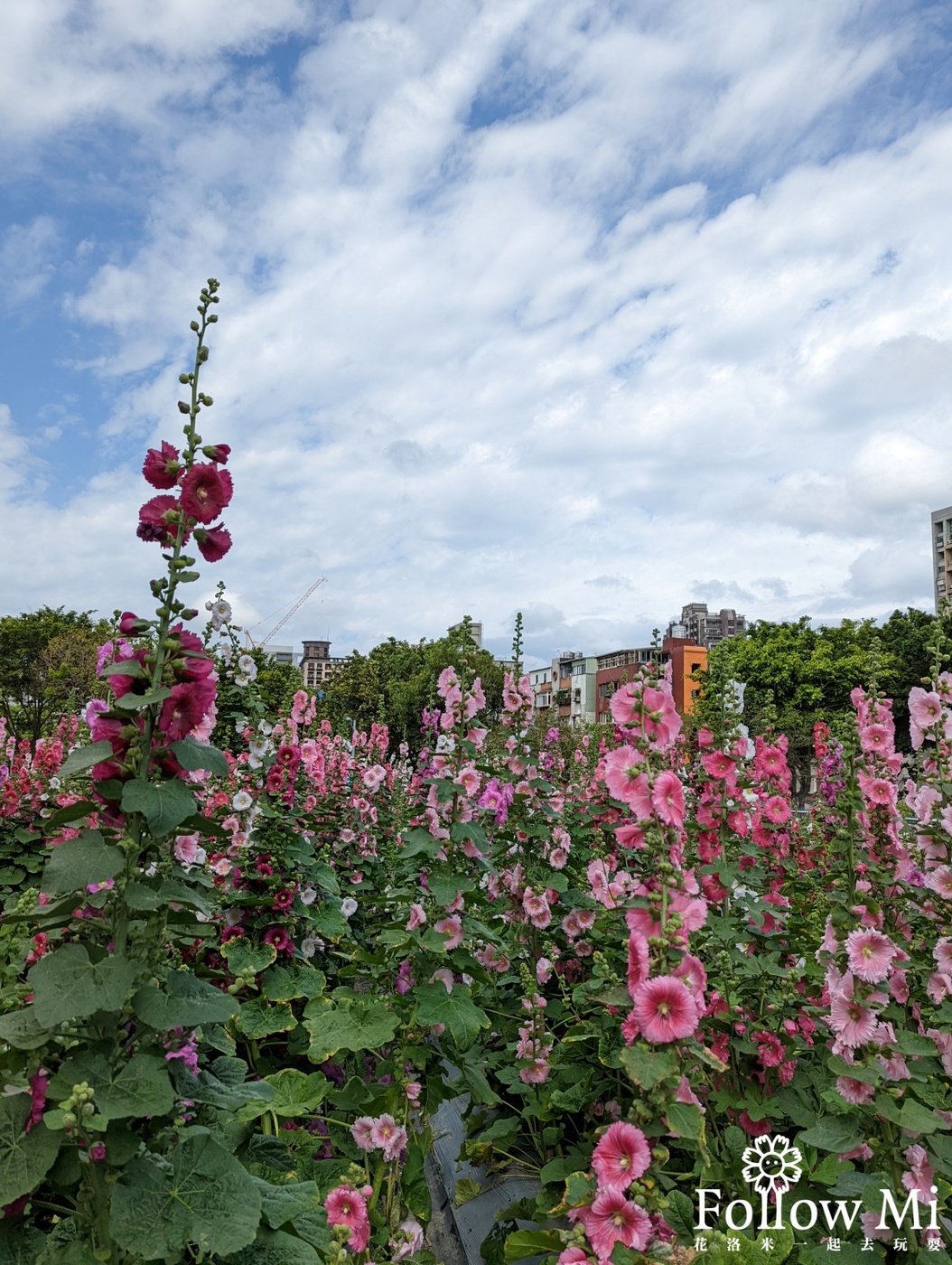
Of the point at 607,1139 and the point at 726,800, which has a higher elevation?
the point at 726,800

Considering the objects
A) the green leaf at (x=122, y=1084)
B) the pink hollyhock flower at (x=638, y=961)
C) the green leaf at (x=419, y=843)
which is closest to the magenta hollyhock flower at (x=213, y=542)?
the green leaf at (x=122, y=1084)

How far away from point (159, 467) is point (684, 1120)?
6.53 feet

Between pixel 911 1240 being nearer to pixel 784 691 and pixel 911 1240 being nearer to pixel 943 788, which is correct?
pixel 943 788

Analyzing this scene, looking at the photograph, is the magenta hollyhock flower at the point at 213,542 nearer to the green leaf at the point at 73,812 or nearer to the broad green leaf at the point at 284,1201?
the green leaf at the point at 73,812

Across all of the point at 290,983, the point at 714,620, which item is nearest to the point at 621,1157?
the point at 290,983

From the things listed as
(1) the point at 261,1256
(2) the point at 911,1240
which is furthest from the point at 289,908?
(2) the point at 911,1240

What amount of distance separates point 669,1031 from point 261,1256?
3.23ft

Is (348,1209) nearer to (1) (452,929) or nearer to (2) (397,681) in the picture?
(1) (452,929)

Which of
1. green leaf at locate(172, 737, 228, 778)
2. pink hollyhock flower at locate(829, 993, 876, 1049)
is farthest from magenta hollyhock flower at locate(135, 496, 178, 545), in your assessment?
pink hollyhock flower at locate(829, 993, 876, 1049)

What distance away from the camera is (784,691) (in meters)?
36.0

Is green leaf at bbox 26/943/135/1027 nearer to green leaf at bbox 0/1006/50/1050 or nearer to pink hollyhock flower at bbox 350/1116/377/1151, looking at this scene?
green leaf at bbox 0/1006/50/1050

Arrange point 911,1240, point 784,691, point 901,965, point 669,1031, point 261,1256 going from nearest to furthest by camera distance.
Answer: point 261,1256, point 669,1031, point 911,1240, point 901,965, point 784,691

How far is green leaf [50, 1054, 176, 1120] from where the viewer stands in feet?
4.86

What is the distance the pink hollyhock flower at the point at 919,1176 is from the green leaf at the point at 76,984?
2142 millimetres
